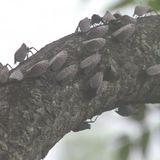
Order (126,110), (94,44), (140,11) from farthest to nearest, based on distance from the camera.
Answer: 1. (140,11)
2. (126,110)
3. (94,44)

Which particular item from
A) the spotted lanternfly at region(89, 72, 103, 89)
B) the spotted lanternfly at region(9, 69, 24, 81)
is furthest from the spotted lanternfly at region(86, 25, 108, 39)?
the spotted lanternfly at region(9, 69, 24, 81)

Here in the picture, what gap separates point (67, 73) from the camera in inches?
50.7

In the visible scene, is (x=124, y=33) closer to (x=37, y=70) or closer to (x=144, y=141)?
(x=37, y=70)

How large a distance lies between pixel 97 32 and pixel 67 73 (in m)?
0.18

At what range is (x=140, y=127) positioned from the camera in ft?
6.94

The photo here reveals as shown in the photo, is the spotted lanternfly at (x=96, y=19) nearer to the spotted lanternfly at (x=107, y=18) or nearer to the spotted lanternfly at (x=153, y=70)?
the spotted lanternfly at (x=107, y=18)

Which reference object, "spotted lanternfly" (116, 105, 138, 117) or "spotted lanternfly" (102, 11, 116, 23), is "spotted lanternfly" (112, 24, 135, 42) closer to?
"spotted lanternfly" (102, 11, 116, 23)

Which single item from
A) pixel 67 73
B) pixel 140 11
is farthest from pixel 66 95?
pixel 140 11

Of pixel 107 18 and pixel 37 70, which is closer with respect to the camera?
pixel 37 70

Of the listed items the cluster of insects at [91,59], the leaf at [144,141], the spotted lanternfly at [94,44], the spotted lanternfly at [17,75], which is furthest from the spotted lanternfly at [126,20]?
the leaf at [144,141]

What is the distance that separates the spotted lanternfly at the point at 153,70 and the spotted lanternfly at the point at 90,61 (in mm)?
146

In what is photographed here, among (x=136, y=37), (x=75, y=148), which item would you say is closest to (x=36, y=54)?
(x=136, y=37)

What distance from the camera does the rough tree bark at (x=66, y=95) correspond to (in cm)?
119

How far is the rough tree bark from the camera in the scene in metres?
1.19
